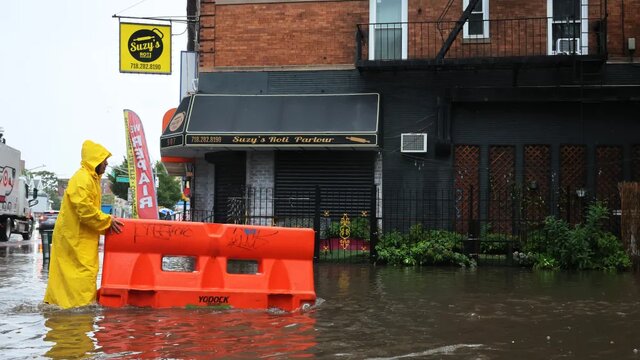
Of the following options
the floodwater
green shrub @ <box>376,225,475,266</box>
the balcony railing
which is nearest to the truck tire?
the balcony railing

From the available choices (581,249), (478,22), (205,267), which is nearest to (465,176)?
(478,22)

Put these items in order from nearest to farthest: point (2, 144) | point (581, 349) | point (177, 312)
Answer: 1. point (581, 349)
2. point (177, 312)
3. point (2, 144)

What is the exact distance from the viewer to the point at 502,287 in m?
10.9

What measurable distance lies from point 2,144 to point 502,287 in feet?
74.5

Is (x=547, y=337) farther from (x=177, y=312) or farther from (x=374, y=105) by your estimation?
(x=374, y=105)

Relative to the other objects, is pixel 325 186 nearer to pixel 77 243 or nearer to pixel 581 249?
pixel 581 249

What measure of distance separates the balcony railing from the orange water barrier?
9.34 m

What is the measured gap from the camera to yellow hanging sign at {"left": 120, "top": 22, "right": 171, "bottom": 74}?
62.1 ft

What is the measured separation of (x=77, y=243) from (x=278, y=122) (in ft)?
32.7

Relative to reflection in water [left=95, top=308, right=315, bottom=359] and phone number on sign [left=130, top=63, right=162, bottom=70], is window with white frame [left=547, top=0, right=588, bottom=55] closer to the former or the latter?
phone number on sign [left=130, top=63, right=162, bottom=70]

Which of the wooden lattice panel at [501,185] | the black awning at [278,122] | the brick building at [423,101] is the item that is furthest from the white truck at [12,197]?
the wooden lattice panel at [501,185]

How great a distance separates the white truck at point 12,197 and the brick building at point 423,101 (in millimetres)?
12330

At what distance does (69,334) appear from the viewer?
6.52 m

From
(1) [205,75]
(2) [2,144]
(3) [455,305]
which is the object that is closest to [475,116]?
(1) [205,75]
